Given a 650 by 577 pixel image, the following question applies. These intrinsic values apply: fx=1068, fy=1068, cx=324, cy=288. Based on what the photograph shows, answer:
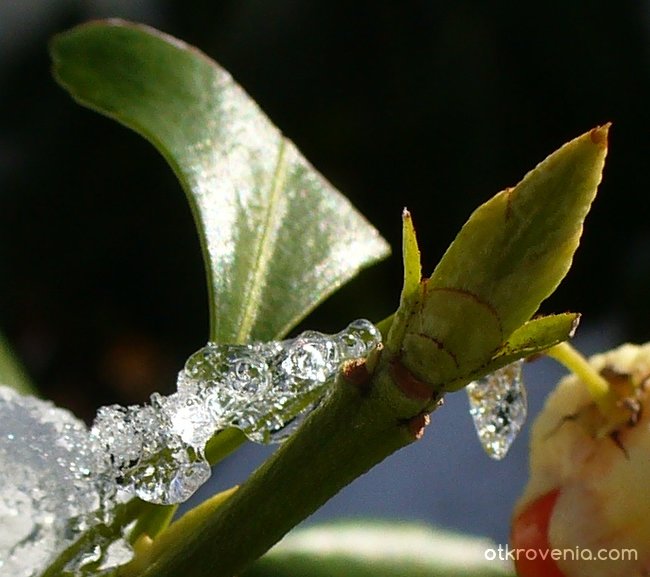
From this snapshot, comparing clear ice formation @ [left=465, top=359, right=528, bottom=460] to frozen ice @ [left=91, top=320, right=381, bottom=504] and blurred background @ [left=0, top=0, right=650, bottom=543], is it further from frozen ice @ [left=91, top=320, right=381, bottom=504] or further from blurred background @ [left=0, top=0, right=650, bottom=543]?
blurred background @ [left=0, top=0, right=650, bottom=543]

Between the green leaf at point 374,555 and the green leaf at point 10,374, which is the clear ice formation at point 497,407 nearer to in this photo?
the green leaf at point 374,555

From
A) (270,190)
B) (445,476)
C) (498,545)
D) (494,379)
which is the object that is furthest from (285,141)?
(445,476)

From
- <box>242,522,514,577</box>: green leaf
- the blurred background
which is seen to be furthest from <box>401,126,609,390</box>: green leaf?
the blurred background

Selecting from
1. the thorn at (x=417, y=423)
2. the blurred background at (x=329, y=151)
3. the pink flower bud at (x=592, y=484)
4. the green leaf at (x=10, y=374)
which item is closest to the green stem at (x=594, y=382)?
the pink flower bud at (x=592, y=484)

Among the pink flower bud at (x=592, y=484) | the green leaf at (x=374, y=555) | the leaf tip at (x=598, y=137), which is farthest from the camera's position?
the green leaf at (x=374, y=555)

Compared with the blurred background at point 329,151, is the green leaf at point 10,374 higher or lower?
lower

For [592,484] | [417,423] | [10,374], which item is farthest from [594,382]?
[10,374]

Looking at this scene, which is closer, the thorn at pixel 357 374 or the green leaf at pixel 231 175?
the thorn at pixel 357 374
